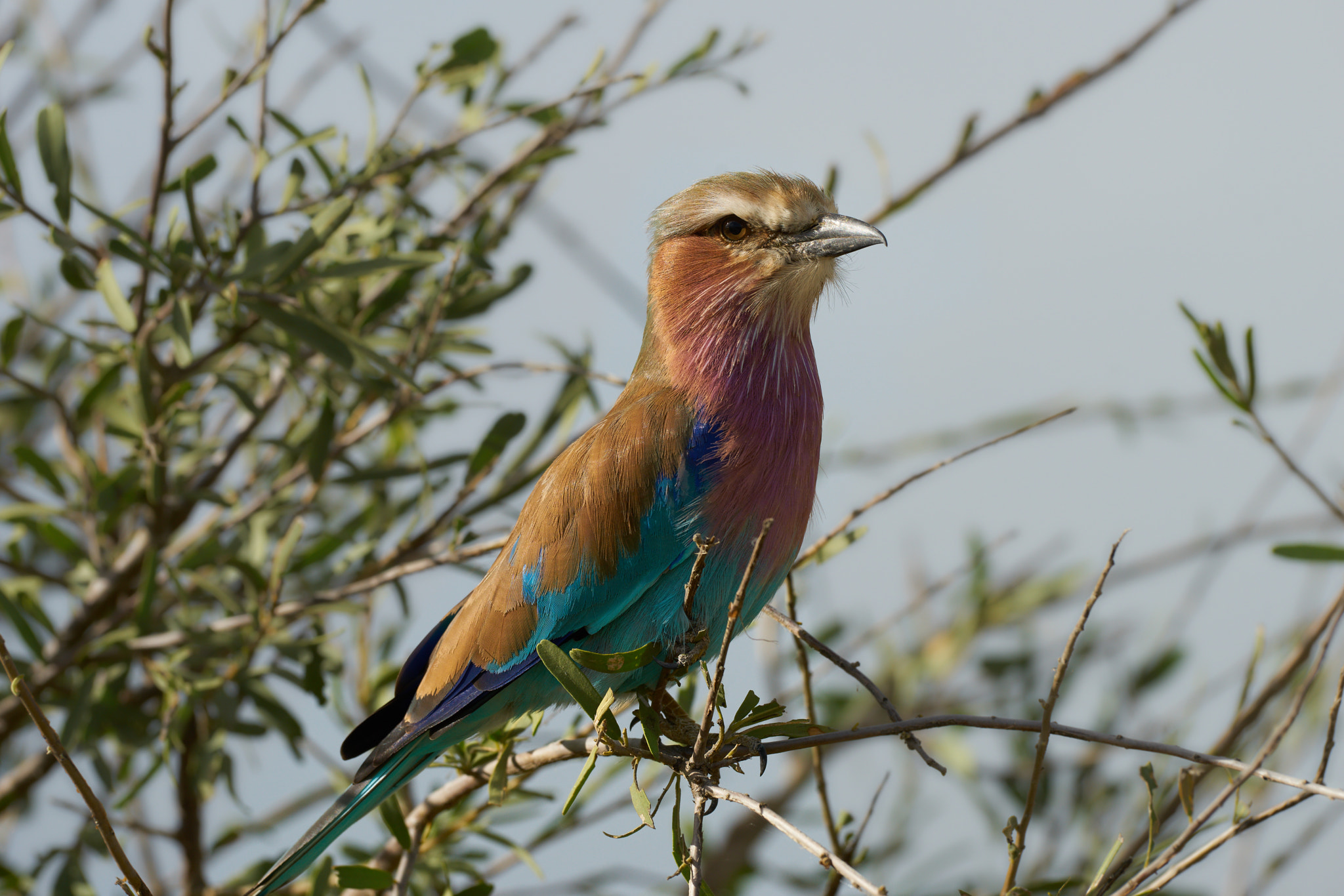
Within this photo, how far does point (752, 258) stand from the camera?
8.33 feet

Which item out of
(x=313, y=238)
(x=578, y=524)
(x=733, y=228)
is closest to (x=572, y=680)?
(x=578, y=524)

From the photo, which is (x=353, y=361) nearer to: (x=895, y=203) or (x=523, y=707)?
(x=523, y=707)

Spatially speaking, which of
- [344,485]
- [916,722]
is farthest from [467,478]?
[916,722]

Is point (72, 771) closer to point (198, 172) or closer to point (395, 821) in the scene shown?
point (395, 821)

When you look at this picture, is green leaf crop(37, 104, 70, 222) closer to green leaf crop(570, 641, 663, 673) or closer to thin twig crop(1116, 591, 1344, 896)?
green leaf crop(570, 641, 663, 673)

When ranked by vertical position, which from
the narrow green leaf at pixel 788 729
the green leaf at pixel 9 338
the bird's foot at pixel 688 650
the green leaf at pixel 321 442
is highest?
the green leaf at pixel 9 338

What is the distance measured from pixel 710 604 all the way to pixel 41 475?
155 centimetres

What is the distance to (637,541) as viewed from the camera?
219cm

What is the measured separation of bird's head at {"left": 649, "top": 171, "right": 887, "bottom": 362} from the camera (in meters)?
2.49

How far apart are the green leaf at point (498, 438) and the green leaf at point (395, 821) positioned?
2.45 feet

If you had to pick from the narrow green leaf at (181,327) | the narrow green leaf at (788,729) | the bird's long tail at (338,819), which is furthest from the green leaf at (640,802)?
the narrow green leaf at (181,327)

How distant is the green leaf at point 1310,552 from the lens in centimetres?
205

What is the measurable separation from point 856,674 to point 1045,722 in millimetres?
408

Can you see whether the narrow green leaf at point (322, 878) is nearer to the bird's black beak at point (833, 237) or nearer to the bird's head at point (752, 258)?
the bird's head at point (752, 258)
